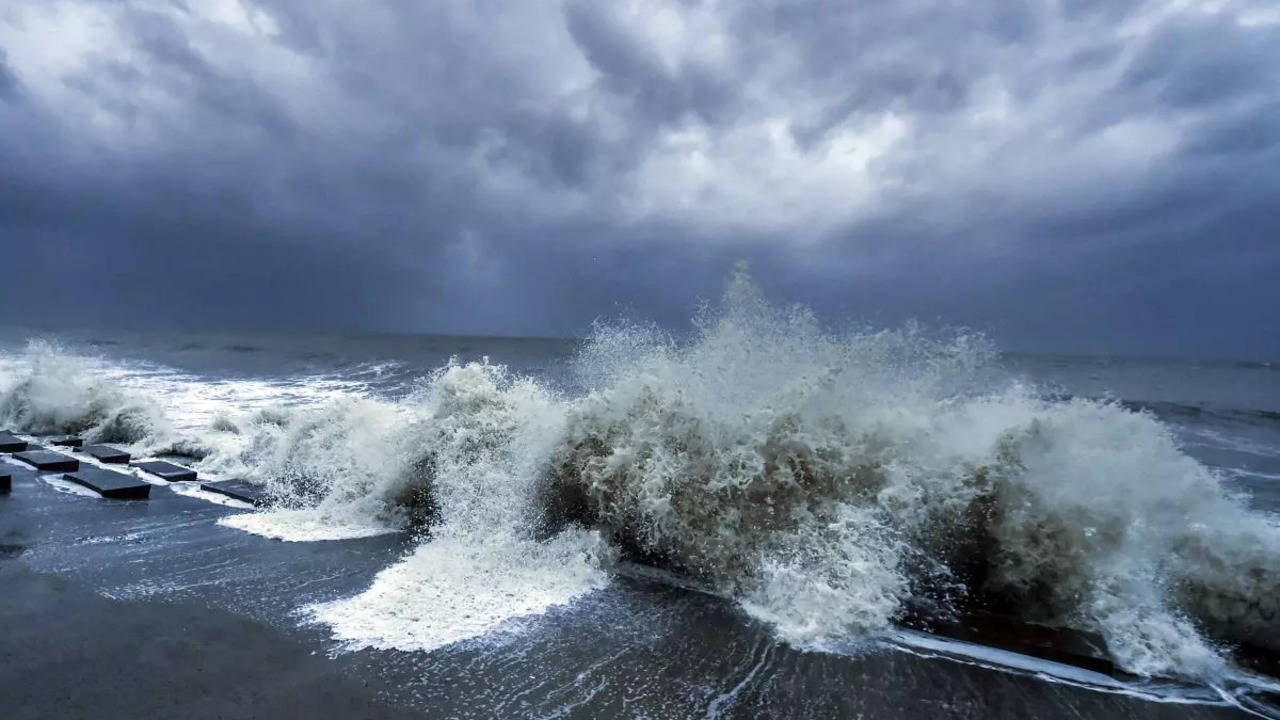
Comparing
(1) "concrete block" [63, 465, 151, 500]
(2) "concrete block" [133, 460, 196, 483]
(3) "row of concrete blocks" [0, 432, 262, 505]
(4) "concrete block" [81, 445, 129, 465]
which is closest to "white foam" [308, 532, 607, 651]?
(3) "row of concrete blocks" [0, 432, 262, 505]

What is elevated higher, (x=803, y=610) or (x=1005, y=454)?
(x=1005, y=454)

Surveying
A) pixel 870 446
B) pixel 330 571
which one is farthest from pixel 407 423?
pixel 870 446

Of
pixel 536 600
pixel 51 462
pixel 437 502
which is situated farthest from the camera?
pixel 51 462

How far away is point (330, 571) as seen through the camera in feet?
17.4

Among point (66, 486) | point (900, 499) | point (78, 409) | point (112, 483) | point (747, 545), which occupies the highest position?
point (900, 499)

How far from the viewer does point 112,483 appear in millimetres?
7574

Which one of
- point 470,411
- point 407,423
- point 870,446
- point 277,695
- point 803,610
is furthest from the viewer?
point 407,423

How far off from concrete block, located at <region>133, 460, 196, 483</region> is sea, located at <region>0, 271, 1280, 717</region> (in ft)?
2.45

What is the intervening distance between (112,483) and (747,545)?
23.9 feet

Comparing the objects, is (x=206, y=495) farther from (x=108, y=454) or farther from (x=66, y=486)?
(x=108, y=454)

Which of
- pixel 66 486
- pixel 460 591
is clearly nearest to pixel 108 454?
pixel 66 486

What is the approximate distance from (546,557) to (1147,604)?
14.9ft

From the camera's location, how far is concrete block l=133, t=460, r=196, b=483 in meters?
8.45

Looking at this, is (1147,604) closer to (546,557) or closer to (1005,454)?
(1005,454)
